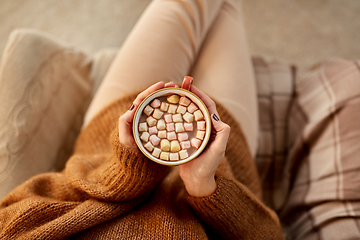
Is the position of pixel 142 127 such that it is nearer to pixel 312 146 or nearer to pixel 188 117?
pixel 188 117

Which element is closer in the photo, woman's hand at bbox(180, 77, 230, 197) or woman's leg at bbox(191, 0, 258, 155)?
woman's hand at bbox(180, 77, 230, 197)

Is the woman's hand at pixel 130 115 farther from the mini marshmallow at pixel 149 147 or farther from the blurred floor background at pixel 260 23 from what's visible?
the blurred floor background at pixel 260 23

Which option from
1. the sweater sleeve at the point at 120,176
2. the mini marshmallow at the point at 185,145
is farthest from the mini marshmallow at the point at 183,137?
the sweater sleeve at the point at 120,176

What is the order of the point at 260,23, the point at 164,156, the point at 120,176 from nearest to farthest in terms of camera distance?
1. the point at 164,156
2. the point at 120,176
3. the point at 260,23

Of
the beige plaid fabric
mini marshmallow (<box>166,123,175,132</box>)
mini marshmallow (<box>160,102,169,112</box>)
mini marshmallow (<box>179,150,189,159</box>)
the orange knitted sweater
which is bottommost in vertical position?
the beige plaid fabric

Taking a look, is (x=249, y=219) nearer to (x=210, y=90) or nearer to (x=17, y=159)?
(x=210, y=90)

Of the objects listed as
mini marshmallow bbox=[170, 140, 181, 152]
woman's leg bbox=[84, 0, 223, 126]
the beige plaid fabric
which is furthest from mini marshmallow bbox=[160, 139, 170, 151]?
the beige plaid fabric

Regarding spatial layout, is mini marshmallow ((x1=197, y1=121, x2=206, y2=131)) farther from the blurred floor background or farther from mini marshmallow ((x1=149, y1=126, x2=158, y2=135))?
the blurred floor background

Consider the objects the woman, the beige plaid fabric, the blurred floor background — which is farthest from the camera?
the blurred floor background

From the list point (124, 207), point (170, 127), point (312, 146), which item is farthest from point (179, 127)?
point (312, 146)
